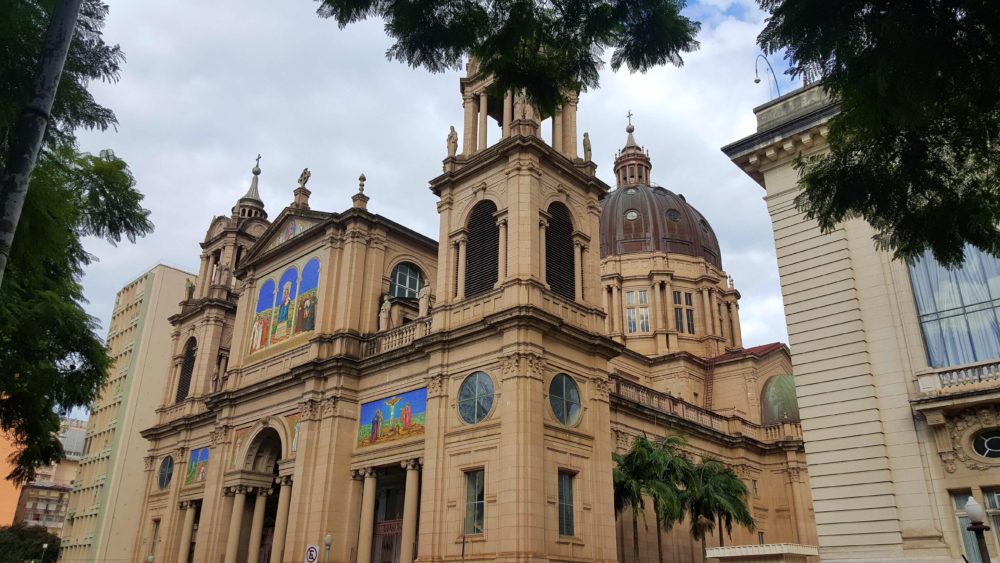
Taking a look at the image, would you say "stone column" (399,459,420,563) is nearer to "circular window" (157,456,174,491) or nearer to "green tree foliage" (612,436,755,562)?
"green tree foliage" (612,436,755,562)

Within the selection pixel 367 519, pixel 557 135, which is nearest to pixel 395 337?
pixel 367 519

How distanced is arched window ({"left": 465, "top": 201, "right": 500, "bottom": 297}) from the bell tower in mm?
54

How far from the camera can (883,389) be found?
2011 centimetres

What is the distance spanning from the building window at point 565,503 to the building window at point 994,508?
14.5m

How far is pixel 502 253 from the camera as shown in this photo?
33031 mm

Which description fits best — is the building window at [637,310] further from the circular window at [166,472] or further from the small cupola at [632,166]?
the circular window at [166,472]

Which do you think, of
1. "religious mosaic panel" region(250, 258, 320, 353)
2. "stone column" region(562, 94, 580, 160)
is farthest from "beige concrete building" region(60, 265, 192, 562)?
"stone column" region(562, 94, 580, 160)

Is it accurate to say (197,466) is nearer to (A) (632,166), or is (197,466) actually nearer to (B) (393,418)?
(B) (393,418)

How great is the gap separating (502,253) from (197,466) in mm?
25671

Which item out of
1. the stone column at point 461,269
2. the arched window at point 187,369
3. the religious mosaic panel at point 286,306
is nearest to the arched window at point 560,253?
the stone column at point 461,269

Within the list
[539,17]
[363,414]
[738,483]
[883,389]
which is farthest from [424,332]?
[539,17]

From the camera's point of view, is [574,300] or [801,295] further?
[574,300]

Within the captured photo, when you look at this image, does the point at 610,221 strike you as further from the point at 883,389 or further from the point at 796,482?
the point at 883,389

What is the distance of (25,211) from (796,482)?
1914 inches
